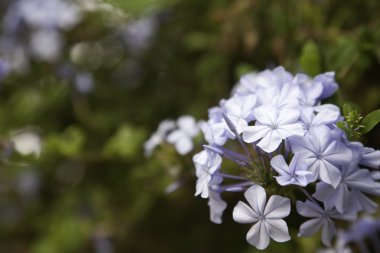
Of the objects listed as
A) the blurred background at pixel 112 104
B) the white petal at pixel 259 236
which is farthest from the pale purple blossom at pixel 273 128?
the blurred background at pixel 112 104

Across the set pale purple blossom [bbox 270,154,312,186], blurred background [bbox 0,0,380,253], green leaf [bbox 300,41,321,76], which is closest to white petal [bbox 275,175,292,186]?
pale purple blossom [bbox 270,154,312,186]

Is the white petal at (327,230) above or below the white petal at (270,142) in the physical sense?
below

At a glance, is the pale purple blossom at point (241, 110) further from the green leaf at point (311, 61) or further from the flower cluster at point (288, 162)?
the green leaf at point (311, 61)

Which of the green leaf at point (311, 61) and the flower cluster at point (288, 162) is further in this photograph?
the green leaf at point (311, 61)

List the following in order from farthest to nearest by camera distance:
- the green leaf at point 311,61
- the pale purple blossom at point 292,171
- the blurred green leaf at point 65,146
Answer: the blurred green leaf at point 65,146
the green leaf at point 311,61
the pale purple blossom at point 292,171

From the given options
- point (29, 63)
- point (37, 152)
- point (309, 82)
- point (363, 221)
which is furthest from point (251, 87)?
point (29, 63)

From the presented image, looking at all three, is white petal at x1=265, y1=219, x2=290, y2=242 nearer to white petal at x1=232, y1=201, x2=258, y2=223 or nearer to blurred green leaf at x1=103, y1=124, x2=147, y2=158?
white petal at x1=232, y1=201, x2=258, y2=223

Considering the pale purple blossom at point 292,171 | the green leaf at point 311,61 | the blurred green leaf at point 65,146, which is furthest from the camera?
the blurred green leaf at point 65,146

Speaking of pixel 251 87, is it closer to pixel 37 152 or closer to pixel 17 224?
pixel 37 152
